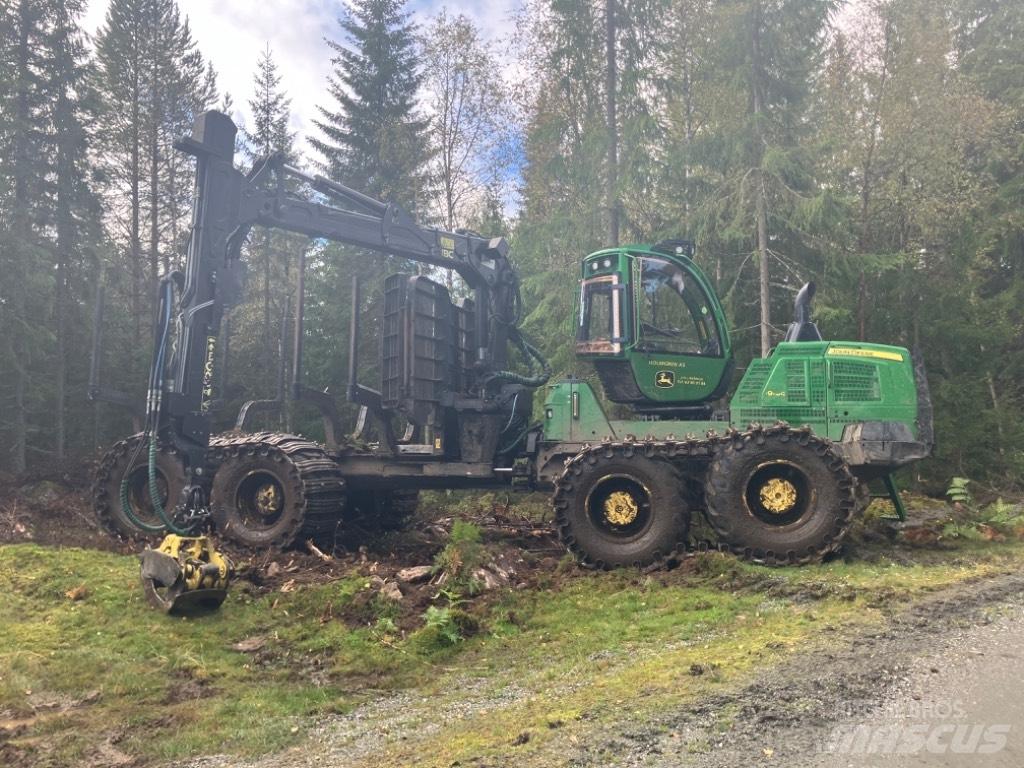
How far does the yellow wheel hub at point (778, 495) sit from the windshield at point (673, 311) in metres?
1.87

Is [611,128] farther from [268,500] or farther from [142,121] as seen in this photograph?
[142,121]

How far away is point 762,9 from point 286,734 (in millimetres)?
15179

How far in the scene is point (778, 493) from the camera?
23.5 ft

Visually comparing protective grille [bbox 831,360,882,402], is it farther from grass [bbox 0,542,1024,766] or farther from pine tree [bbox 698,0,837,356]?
pine tree [bbox 698,0,837,356]

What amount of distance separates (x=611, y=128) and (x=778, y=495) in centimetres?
1010

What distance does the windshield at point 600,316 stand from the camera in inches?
328

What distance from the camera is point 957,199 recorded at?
13.7 metres

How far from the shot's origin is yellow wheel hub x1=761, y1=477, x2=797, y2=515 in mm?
7121

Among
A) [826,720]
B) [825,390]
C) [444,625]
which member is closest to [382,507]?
[444,625]

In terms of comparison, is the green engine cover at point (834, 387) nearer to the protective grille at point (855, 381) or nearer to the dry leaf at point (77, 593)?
the protective grille at point (855, 381)

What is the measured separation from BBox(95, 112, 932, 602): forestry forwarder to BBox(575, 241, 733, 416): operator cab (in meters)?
0.02

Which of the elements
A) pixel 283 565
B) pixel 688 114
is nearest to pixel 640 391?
pixel 283 565

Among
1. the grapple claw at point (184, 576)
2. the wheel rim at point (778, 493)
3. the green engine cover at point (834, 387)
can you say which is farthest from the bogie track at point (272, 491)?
the green engine cover at point (834, 387)

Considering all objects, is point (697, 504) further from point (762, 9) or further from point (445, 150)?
point (445, 150)
